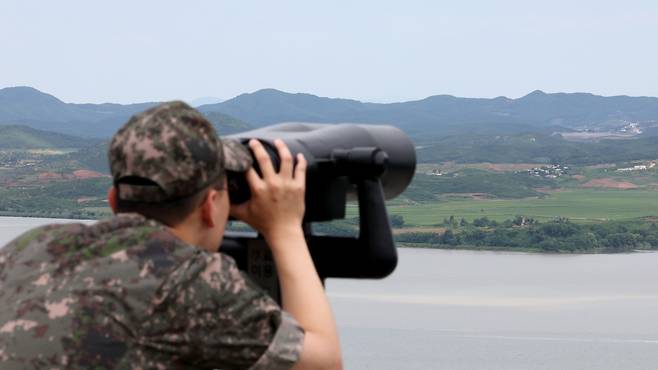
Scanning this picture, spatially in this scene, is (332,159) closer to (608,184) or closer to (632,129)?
(608,184)

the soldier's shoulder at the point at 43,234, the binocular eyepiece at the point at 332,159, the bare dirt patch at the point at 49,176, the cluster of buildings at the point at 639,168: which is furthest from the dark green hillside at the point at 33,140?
the soldier's shoulder at the point at 43,234

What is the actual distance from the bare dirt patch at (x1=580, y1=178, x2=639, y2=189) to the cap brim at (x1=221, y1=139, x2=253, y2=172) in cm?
9289

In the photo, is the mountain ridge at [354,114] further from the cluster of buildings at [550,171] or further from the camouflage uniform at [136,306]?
the camouflage uniform at [136,306]

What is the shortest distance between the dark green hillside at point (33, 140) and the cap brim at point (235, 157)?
105 metres

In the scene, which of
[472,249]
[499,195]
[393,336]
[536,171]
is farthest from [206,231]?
[536,171]

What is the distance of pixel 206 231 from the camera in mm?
1607

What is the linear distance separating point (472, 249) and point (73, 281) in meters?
68.5

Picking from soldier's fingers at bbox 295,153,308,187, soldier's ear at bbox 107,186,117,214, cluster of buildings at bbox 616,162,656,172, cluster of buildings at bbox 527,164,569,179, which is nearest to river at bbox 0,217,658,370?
cluster of buildings at bbox 527,164,569,179

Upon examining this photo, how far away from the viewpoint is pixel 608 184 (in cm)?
9400

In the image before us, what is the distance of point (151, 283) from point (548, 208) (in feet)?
253

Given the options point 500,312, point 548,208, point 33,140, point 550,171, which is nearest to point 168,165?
point 500,312

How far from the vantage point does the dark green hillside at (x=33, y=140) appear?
105375 mm

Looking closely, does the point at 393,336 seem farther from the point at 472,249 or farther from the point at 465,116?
the point at 465,116

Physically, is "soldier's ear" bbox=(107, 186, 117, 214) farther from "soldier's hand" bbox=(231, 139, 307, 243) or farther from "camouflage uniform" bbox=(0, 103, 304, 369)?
"soldier's hand" bbox=(231, 139, 307, 243)
